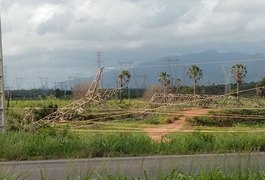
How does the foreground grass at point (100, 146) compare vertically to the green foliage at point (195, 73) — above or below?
below

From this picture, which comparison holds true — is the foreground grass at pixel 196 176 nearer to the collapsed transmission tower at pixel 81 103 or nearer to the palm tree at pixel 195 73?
the collapsed transmission tower at pixel 81 103

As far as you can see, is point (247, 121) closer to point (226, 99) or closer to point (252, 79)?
point (226, 99)

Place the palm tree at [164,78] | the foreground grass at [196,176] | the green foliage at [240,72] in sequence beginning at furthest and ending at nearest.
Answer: the palm tree at [164,78], the green foliage at [240,72], the foreground grass at [196,176]

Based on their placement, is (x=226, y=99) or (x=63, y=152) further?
(x=226, y=99)

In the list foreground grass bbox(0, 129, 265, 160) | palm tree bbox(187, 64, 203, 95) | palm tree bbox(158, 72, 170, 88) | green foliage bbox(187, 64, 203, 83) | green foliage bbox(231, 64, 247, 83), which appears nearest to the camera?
foreground grass bbox(0, 129, 265, 160)

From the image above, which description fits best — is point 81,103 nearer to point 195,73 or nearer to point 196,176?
point 196,176

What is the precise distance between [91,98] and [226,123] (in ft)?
66.4

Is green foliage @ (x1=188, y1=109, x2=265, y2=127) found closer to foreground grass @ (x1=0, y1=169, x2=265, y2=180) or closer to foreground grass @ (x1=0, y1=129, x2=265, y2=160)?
foreground grass @ (x1=0, y1=129, x2=265, y2=160)

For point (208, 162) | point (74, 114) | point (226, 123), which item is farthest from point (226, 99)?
point (208, 162)

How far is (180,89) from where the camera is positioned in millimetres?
77375

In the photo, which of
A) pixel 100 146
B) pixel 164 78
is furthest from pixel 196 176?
pixel 164 78

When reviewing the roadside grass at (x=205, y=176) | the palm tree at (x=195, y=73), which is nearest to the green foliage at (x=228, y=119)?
the palm tree at (x=195, y=73)

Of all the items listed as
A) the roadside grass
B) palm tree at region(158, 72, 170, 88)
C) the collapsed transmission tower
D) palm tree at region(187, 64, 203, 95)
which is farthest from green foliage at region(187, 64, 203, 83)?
the roadside grass

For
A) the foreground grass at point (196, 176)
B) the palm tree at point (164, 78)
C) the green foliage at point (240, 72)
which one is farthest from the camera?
the palm tree at point (164, 78)
